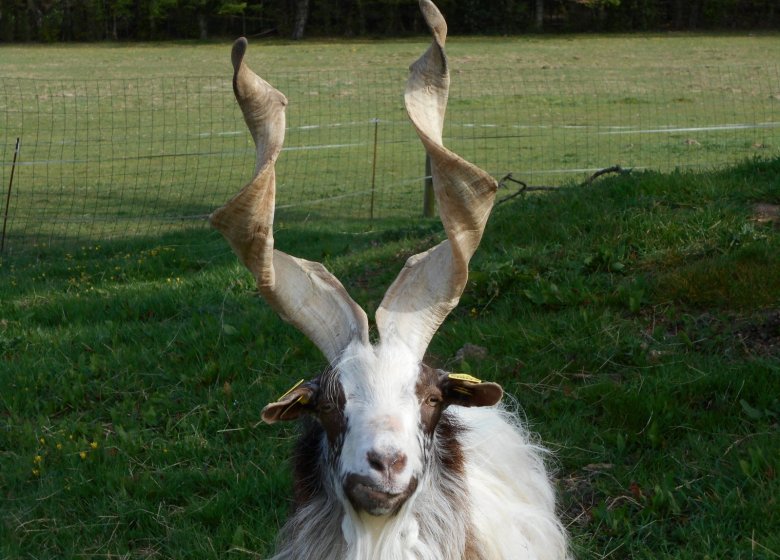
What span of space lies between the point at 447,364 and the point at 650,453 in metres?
Answer: 1.41

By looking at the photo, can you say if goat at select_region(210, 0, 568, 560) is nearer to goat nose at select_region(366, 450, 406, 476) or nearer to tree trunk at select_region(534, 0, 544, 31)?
goat nose at select_region(366, 450, 406, 476)

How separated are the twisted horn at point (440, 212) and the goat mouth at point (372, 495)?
24.2 inches

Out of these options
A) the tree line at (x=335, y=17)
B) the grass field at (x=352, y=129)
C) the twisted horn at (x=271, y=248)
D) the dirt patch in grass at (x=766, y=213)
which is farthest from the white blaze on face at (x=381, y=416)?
the tree line at (x=335, y=17)

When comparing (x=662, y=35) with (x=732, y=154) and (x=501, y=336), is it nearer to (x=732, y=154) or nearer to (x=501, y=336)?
(x=732, y=154)

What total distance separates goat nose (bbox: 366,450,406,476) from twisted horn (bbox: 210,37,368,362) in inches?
22.7

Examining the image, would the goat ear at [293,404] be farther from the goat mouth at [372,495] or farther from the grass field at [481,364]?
the grass field at [481,364]

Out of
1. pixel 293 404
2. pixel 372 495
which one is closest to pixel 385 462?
pixel 372 495

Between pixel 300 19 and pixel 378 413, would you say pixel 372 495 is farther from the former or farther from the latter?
pixel 300 19

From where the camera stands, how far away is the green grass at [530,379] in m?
4.65

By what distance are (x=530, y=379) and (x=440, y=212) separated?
2.35 meters

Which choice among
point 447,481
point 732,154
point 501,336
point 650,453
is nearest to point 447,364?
point 501,336

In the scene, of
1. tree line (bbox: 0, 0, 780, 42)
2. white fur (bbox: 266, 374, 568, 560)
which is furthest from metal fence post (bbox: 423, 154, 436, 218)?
tree line (bbox: 0, 0, 780, 42)

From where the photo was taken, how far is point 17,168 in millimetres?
18375

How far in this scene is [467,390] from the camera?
3768mm
